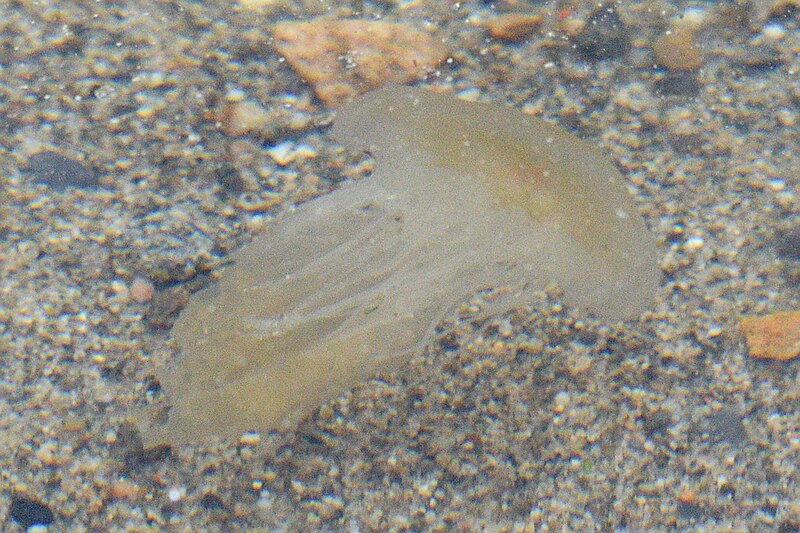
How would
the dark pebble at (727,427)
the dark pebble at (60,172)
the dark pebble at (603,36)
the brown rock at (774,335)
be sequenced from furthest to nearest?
the dark pebble at (603,36)
the dark pebble at (60,172)
the brown rock at (774,335)
the dark pebble at (727,427)

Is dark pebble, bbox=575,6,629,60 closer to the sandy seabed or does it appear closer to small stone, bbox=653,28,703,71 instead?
the sandy seabed

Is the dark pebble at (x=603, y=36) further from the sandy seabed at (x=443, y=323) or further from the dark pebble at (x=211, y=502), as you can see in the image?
the dark pebble at (x=211, y=502)

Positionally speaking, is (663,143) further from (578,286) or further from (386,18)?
(386,18)

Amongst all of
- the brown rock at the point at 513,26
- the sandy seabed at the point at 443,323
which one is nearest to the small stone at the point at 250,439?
the sandy seabed at the point at 443,323

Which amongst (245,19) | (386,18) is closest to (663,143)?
(386,18)

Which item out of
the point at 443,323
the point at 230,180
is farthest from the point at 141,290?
the point at 443,323
